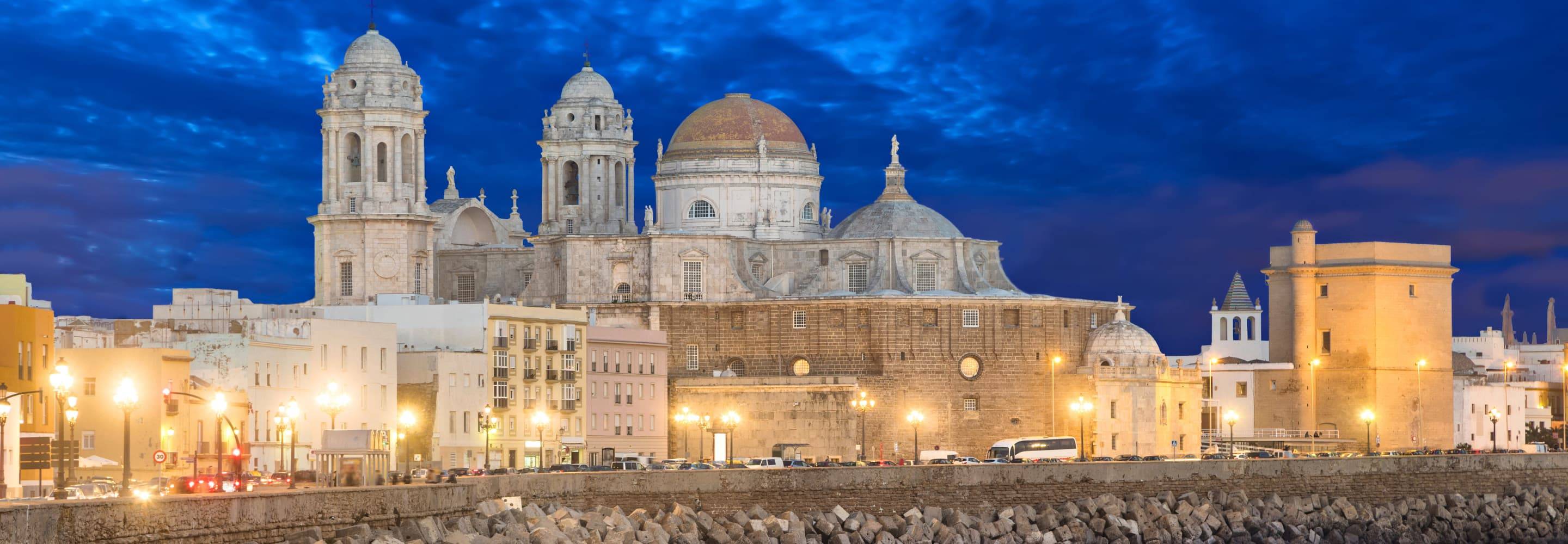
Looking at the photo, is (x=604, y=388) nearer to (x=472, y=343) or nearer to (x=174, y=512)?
(x=472, y=343)

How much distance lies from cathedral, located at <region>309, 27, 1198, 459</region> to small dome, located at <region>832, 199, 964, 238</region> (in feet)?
0.37

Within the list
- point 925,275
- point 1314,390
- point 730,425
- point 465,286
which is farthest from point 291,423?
point 1314,390

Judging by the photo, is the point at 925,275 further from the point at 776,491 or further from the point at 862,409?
the point at 776,491

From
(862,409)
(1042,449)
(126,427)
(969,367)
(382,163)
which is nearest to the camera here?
(126,427)

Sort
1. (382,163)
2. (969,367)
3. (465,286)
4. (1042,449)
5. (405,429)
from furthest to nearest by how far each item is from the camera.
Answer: (465,286), (969,367), (382,163), (1042,449), (405,429)

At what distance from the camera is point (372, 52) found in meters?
93.1

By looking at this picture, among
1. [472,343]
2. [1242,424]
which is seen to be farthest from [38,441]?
[1242,424]

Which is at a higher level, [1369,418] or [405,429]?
[405,429]

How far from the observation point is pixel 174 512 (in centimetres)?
3562

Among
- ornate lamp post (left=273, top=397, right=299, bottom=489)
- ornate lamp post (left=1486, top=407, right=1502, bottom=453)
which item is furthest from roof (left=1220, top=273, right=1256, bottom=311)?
ornate lamp post (left=273, top=397, right=299, bottom=489)

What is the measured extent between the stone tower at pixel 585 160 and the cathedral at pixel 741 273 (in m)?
0.09

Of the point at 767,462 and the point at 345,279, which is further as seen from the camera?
the point at 345,279

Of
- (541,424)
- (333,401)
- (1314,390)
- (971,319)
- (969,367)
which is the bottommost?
(541,424)

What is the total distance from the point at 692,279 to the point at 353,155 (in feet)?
46.7
